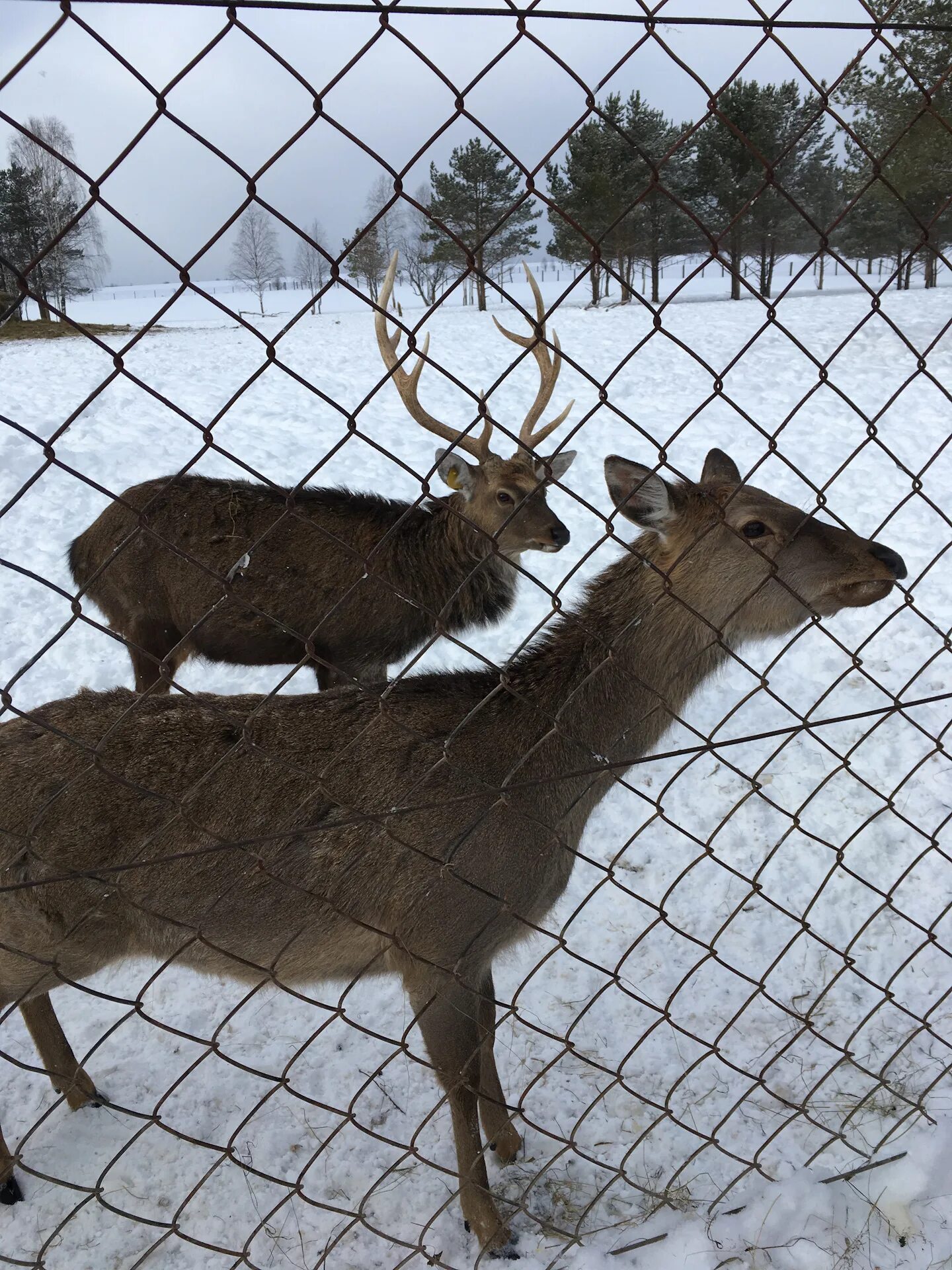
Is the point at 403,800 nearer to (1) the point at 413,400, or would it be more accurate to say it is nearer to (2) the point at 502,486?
(2) the point at 502,486

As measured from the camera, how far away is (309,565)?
556 centimetres

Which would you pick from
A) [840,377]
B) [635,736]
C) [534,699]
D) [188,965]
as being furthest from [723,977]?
[840,377]

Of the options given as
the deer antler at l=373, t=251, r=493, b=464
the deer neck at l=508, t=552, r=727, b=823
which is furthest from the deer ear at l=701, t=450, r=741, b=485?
the deer antler at l=373, t=251, r=493, b=464

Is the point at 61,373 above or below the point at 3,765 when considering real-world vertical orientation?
above

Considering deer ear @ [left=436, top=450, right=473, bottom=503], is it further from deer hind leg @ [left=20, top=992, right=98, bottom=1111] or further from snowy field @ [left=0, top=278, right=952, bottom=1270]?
deer hind leg @ [left=20, top=992, right=98, bottom=1111]

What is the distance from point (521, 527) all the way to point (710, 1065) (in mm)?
3305

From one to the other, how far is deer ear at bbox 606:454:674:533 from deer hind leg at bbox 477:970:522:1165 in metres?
1.60

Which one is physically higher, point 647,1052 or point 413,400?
point 413,400

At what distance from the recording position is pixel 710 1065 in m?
3.35

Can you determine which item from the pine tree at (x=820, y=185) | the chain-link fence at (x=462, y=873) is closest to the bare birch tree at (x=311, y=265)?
the chain-link fence at (x=462, y=873)

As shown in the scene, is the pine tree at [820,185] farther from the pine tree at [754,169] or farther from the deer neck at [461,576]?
the deer neck at [461,576]

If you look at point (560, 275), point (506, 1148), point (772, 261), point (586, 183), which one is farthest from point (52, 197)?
point (560, 275)

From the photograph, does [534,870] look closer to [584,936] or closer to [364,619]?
[584,936]

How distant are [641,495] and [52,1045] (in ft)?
9.60
